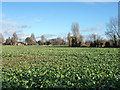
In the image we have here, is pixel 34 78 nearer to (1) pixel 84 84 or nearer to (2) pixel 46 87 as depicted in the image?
(2) pixel 46 87

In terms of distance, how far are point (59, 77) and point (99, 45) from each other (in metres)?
38.3

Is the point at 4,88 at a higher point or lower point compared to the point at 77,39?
lower

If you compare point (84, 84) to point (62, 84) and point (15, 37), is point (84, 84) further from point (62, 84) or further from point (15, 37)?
point (15, 37)

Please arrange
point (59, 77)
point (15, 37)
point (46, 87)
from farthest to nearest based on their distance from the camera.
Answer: point (15, 37), point (59, 77), point (46, 87)

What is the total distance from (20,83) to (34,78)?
0.72 m

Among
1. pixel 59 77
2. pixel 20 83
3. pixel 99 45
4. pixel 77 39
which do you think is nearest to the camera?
pixel 20 83

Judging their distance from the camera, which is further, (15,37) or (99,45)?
(15,37)

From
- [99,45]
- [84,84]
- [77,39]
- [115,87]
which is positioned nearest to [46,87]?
[84,84]

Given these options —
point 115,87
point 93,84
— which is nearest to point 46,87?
point 93,84

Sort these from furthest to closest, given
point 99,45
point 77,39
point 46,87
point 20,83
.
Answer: point 77,39
point 99,45
point 20,83
point 46,87

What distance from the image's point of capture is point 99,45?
41.7 meters

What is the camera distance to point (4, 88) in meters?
4.96

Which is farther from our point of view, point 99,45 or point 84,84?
point 99,45

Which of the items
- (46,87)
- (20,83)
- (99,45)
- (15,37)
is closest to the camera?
(46,87)
